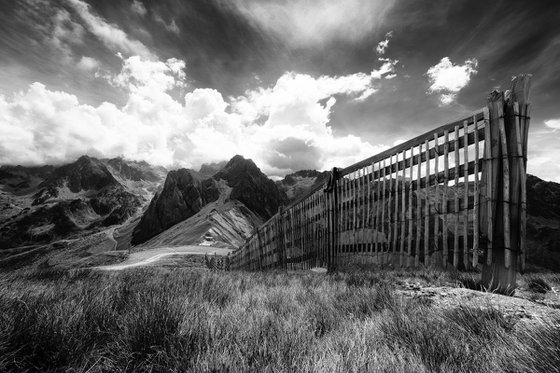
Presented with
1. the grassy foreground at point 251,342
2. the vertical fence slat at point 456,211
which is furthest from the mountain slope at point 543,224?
Answer: the grassy foreground at point 251,342

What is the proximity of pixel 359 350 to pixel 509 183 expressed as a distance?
3.86 meters

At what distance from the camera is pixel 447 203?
4.67 m

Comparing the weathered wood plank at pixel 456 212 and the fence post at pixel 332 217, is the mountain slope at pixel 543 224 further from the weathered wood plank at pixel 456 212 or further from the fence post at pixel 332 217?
the weathered wood plank at pixel 456 212

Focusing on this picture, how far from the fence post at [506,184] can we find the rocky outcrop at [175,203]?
18796 cm

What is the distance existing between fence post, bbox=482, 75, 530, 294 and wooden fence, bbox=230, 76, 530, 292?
0.01 metres

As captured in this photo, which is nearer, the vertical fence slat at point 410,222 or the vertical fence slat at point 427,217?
the vertical fence slat at point 427,217

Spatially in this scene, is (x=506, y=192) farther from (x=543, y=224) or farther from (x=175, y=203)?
(x=543, y=224)

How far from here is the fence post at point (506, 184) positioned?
3.91 metres

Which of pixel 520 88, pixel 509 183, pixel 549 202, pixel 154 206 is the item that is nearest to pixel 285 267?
pixel 509 183

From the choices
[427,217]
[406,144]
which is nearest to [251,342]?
[427,217]

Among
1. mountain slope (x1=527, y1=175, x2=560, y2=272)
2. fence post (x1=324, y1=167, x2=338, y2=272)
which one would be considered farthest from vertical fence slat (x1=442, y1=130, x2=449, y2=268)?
mountain slope (x1=527, y1=175, x2=560, y2=272)

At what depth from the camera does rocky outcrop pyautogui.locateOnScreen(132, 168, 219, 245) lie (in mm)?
187000

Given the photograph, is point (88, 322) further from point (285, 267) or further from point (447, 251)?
point (285, 267)

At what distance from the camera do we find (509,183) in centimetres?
404
